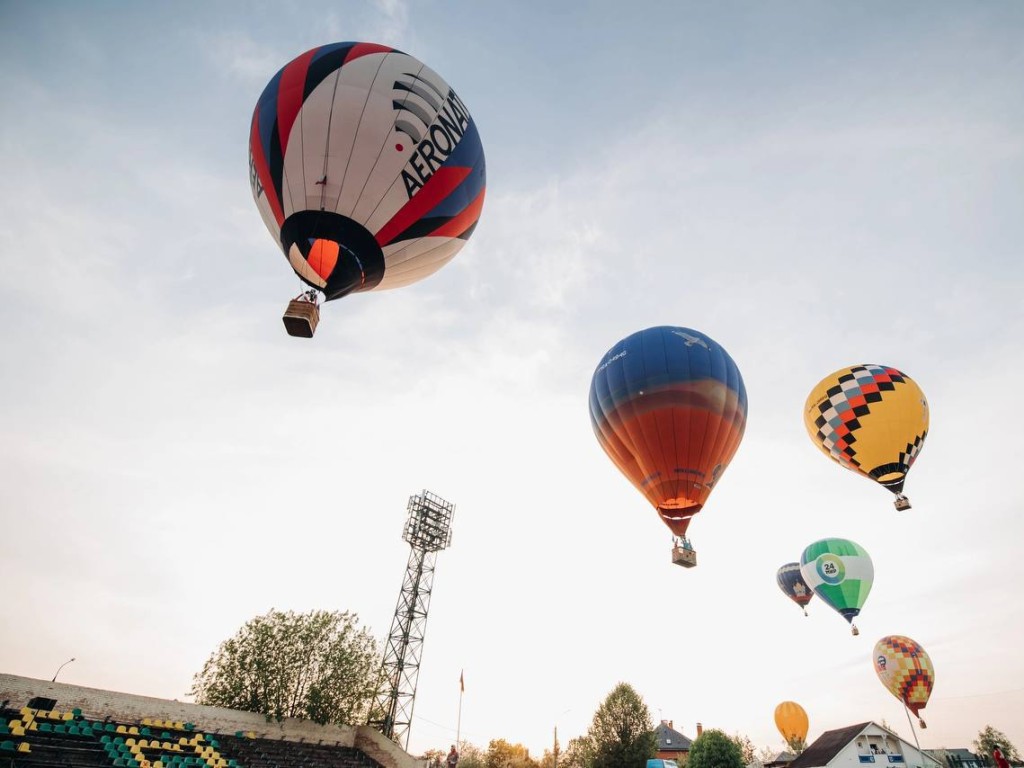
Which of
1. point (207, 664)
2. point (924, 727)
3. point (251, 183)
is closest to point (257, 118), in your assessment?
point (251, 183)

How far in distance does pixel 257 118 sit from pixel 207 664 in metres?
28.4

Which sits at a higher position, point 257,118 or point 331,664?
point 257,118

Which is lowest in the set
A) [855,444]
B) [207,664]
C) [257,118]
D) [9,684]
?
[9,684]

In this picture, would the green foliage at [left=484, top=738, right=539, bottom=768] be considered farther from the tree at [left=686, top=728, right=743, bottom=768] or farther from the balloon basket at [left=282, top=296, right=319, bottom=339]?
the balloon basket at [left=282, top=296, right=319, bottom=339]

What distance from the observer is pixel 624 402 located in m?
16.0

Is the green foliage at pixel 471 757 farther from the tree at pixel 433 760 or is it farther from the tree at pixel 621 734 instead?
the tree at pixel 621 734

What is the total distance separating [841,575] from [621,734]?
67.0 feet

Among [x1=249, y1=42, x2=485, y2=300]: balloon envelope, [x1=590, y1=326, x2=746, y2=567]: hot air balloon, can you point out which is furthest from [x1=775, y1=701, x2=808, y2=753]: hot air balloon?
[x1=249, y1=42, x2=485, y2=300]: balloon envelope

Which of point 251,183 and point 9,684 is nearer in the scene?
point 251,183

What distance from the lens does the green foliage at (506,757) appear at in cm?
5187

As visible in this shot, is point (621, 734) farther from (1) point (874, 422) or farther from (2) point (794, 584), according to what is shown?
(1) point (874, 422)

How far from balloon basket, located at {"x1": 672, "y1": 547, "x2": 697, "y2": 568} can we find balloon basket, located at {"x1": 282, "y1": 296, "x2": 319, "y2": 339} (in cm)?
1126

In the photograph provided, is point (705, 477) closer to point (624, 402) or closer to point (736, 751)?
point (624, 402)

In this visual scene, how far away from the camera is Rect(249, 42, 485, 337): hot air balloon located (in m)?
9.90
